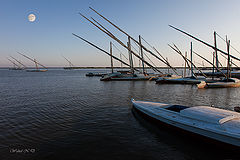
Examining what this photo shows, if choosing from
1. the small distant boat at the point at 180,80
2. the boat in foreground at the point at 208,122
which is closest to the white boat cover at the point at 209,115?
the boat in foreground at the point at 208,122

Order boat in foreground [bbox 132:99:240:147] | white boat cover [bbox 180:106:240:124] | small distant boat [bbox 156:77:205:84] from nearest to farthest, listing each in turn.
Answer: boat in foreground [bbox 132:99:240:147] < white boat cover [bbox 180:106:240:124] < small distant boat [bbox 156:77:205:84]

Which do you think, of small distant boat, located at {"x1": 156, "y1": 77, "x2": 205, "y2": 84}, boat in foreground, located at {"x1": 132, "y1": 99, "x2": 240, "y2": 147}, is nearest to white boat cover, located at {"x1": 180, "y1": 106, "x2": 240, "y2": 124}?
boat in foreground, located at {"x1": 132, "y1": 99, "x2": 240, "y2": 147}

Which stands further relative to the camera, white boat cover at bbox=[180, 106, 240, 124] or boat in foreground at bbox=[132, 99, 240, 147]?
white boat cover at bbox=[180, 106, 240, 124]

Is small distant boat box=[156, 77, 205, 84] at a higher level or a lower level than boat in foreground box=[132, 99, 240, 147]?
higher

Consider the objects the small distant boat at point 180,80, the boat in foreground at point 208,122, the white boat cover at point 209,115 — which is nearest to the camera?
the boat in foreground at point 208,122

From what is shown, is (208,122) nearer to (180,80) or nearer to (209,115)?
(209,115)

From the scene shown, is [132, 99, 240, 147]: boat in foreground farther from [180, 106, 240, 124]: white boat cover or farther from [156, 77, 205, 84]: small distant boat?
[156, 77, 205, 84]: small distant boat

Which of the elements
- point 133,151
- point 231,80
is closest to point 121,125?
point 133,151

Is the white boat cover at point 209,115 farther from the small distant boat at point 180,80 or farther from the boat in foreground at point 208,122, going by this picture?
the small distant boat at point 180,80

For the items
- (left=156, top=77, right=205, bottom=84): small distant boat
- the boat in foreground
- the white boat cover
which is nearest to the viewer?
the boat in foreground

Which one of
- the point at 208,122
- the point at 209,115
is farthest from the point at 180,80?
the point at 208,122

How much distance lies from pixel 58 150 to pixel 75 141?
4.62ft

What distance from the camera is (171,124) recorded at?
12.3 metres

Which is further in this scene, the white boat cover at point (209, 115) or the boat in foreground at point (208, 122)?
the white boat cover at point (209, 115)
